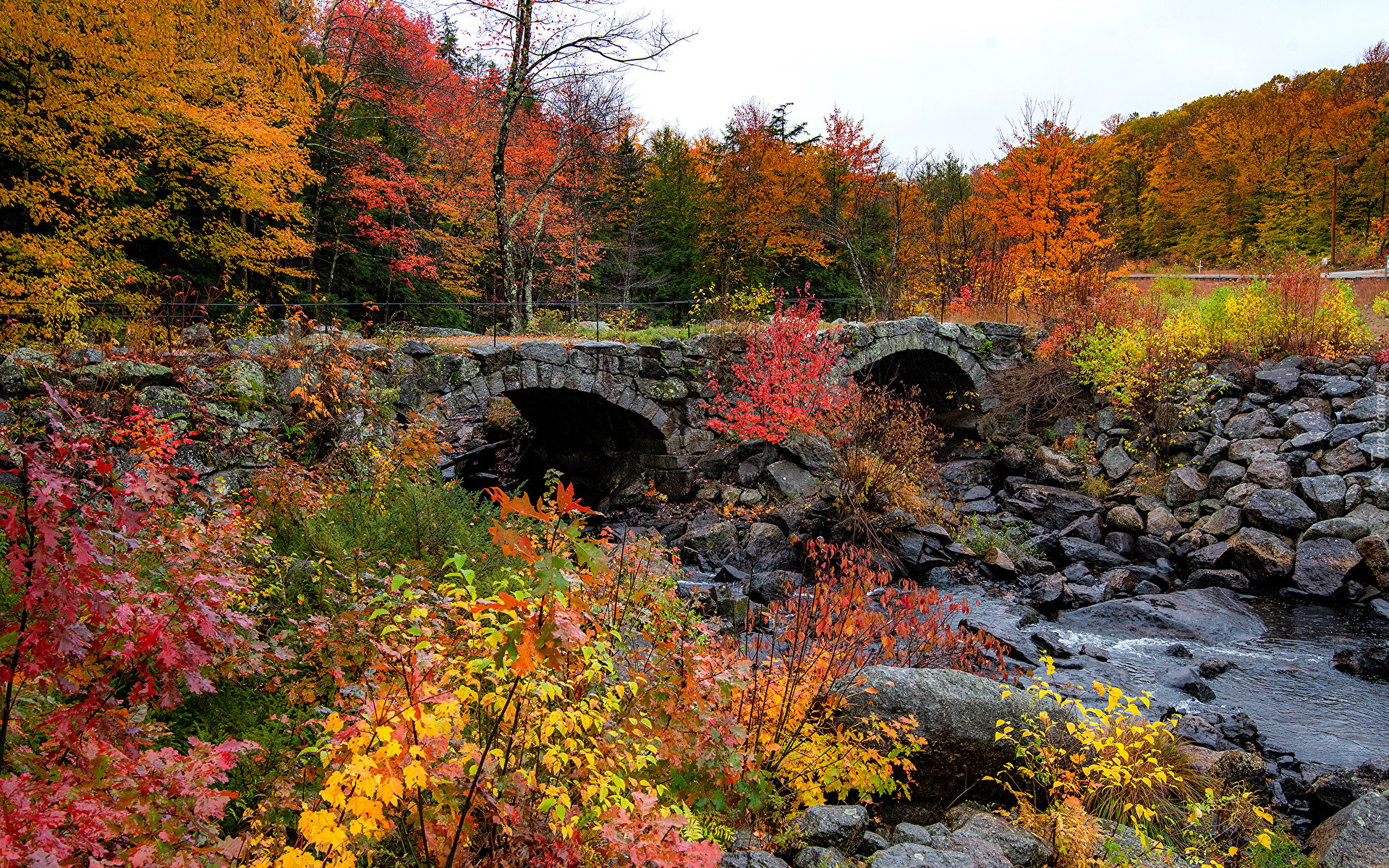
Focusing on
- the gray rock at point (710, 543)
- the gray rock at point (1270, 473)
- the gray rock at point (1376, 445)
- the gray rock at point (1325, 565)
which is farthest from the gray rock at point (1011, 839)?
the gray rock at point (1376, 445)

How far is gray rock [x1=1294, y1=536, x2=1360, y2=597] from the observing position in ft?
28.5

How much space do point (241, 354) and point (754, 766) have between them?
7.26m

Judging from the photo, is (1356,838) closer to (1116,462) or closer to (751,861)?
(751,861)

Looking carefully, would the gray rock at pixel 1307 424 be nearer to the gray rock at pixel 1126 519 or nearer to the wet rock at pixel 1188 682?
the gray rock at pixel 1126 519

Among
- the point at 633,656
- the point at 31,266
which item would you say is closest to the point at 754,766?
the point at 633,656

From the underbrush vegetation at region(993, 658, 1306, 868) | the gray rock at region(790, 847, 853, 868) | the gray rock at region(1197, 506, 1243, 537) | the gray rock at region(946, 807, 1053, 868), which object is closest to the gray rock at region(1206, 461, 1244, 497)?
the gray rock at region(1197, 506, 1243, 537)

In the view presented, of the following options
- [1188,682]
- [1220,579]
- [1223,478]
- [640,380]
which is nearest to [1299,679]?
[1188,682]

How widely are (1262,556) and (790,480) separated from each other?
647cm

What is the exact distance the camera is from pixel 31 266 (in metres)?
8.05

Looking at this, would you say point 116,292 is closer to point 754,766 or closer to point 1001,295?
point 754,766

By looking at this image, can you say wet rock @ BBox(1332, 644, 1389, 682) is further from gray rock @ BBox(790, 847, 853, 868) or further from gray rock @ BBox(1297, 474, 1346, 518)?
gray rock @ BBox(790, 847, 853, 868)

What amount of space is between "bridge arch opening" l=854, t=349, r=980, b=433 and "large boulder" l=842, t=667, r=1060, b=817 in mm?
10594

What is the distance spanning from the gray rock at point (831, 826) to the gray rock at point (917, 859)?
223 mm

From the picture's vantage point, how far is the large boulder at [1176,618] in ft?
26.6
